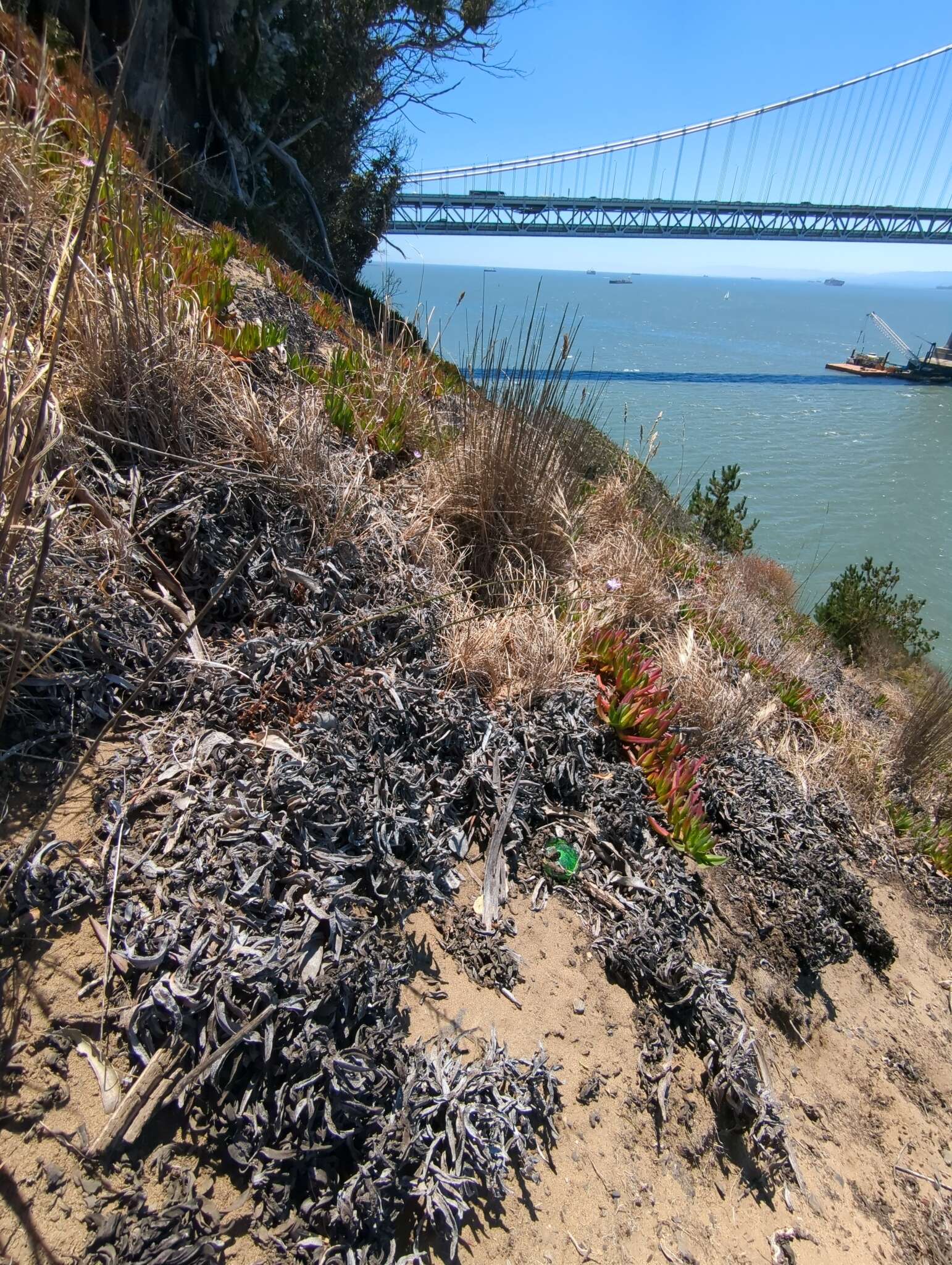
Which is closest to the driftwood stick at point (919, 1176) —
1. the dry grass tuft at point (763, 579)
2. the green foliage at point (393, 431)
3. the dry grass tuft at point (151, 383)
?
the dry grass tuft at point (151, 383)

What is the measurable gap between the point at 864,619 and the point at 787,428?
84.7 feet

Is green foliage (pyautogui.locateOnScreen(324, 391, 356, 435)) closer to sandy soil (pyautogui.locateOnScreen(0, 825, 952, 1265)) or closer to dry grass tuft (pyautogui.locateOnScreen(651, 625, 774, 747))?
dry grass tuft (pyautogui.locateOnScreen(651, 625, 774, 747))

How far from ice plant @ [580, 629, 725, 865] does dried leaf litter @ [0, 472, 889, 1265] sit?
0.30 ft

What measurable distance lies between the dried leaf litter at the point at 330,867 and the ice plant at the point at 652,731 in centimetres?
9

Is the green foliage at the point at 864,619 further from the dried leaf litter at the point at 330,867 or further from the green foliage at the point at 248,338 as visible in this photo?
the green foliage at the point at 248,338

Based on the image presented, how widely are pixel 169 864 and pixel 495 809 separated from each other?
1.20 meters

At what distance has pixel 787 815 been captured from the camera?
11.2ft

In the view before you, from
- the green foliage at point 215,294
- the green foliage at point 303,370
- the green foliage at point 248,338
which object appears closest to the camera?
the green foliage at point 248,338

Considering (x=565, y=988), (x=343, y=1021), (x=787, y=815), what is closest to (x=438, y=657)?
(x=565, y=988)

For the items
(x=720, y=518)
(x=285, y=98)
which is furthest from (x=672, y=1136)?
(x=285, y=98)

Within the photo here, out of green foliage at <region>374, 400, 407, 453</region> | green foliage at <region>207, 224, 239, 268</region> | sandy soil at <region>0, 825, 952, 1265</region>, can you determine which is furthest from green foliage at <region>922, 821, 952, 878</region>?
green foliage at <region>207, 224, 239, 268</region>

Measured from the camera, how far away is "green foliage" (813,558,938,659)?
10.6 meters

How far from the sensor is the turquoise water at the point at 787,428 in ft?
46.5

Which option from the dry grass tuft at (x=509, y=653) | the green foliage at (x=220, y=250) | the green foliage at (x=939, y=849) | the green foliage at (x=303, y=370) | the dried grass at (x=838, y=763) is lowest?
the green foliage at (x=939, y=849)
